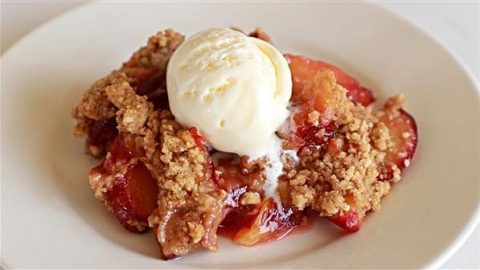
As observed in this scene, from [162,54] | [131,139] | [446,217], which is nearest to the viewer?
[446,217]

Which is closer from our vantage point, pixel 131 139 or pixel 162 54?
pixel 131 139

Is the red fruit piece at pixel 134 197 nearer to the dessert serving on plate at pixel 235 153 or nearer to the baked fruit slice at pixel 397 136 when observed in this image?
the dessert serving on plate at pixel 235 153

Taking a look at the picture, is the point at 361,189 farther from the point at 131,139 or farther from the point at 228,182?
the point at 131,139

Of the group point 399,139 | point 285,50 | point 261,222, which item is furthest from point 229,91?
point 285,50

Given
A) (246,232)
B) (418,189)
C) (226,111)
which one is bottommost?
(246,232)

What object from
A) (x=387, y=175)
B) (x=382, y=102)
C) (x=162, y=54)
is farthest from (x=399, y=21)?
(x=162, y=54)

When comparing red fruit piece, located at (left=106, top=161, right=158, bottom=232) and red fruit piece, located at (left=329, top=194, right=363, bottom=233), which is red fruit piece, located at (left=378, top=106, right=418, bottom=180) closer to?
red fruit piece, located at (left=329, top=194, right=363, bottom=233)
